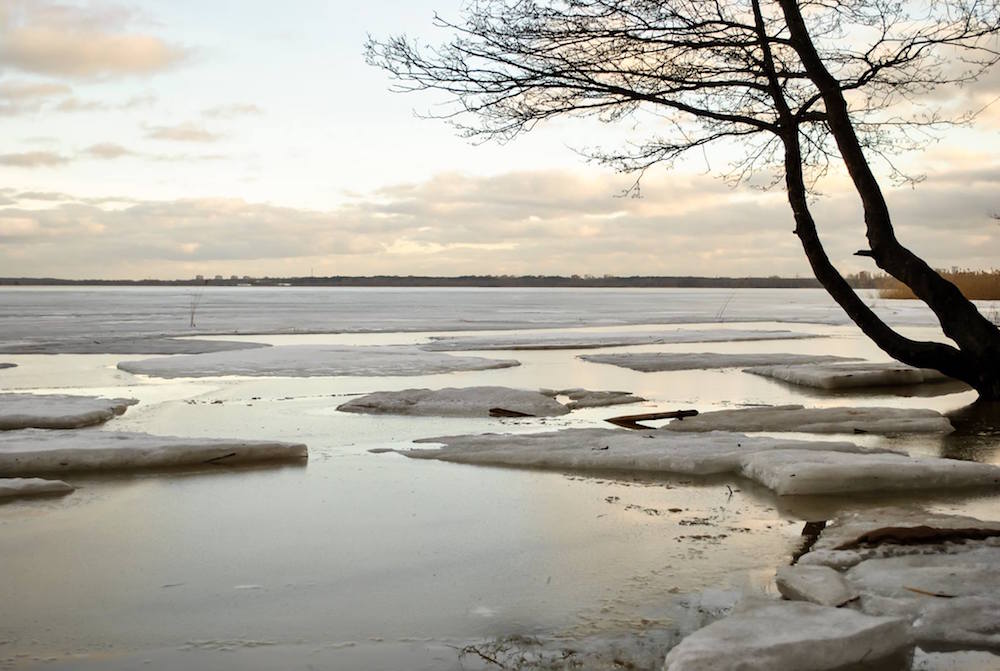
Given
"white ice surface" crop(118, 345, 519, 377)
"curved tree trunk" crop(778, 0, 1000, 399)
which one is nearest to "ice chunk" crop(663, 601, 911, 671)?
"curved tree trunk" crop(778, 0, 1000, 399)

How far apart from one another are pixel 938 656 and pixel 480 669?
57.5 inches

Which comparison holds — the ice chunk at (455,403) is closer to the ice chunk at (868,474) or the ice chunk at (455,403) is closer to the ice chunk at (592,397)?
the ice chunk at (592,397)

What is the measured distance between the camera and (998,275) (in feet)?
103

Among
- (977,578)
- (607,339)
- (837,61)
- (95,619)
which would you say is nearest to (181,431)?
(95,619)

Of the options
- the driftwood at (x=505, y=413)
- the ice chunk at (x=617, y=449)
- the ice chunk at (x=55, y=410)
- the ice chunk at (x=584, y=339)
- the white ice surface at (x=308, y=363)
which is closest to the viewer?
the ice chunk at (x=617, y=449)

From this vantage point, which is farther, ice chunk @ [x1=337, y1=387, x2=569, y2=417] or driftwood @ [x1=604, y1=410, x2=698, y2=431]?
ice chunk @ [x1=337, y1=387, x2=569, y2=417]

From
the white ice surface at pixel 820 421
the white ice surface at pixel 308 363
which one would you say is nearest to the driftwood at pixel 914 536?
the white ice surface at pixel 820 421

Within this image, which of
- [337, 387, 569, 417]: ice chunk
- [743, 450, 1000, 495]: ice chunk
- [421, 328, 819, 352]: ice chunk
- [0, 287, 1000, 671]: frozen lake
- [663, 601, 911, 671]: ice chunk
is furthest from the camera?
[421, 328, 819, 352]: ice chunk

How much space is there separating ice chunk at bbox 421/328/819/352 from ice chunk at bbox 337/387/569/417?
25.0 feet

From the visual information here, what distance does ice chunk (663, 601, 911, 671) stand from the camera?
2684 mm

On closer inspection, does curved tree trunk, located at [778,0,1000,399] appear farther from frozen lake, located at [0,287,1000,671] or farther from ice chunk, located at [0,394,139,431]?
ice chunk, located at [0,394,139,431]

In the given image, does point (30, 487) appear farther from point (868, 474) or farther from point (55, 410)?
point (868, 474)

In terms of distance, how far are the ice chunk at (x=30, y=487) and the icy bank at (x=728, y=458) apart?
2.20 metres

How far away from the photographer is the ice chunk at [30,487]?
5.05 meters
